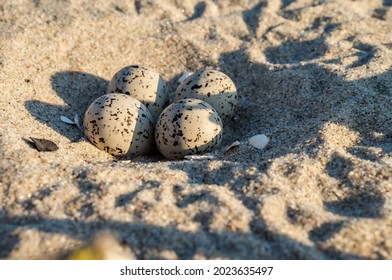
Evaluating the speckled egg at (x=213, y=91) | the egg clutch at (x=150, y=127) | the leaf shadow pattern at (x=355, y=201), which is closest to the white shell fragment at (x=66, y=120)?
the egg clutch at (x=150, y=127)

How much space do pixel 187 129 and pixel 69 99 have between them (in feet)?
4.45

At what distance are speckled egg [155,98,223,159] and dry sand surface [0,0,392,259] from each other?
18 centimetres

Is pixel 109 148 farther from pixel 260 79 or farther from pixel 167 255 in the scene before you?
pixel 260 79

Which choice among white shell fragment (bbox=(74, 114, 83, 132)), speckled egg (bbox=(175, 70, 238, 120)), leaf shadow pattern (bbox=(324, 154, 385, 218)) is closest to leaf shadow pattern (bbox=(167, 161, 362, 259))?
leaf shadow pattern (bbox=(324, 154, 385, 218))

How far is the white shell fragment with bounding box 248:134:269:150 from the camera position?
3.04 meters

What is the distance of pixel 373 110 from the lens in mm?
3115

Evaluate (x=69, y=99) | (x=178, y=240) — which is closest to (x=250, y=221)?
(x=178, y=240)

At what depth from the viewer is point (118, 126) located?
2996 mm

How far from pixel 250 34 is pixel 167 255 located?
3.14 m

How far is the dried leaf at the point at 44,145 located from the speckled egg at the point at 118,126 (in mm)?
309

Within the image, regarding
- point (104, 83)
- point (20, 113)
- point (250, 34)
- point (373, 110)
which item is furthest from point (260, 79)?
point (20, 113)

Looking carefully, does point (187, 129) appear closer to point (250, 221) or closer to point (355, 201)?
point (250, 221)

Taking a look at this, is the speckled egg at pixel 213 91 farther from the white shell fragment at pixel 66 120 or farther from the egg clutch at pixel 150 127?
the white shell fragment at pixel 66 120

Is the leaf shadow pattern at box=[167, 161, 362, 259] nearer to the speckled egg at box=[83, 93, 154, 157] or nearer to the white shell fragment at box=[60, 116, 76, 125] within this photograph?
the speckled egg at box=[83, 93, 154, 157]
